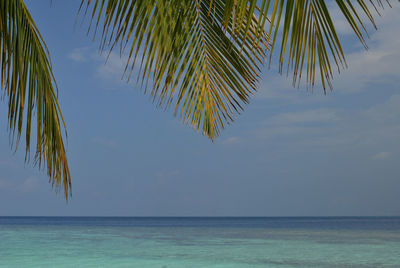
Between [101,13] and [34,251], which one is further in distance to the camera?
[34,251]

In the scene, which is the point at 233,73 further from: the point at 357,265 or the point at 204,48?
the point at 357,265

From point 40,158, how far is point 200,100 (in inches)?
30.7

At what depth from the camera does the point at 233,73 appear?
2141 mm

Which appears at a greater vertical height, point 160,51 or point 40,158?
point 160,51

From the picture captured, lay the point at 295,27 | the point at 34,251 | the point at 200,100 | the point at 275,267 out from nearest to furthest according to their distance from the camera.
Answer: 1. the point at 295,27
2. the point at 200,100
3. the point at 275,267
4. the point at 34,251

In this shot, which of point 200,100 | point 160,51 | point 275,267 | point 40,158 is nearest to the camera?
point 160,51

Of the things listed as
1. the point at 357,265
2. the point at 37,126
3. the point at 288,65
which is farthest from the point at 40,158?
the point at 357,265

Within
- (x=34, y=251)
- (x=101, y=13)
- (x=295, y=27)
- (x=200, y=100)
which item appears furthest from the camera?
(x=34, y=251)

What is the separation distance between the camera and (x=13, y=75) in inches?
75.9

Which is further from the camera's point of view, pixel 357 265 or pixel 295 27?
pixel 357 265

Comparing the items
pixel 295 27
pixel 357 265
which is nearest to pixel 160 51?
pixel 295 27

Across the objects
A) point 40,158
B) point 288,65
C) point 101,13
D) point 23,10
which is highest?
point 23,10

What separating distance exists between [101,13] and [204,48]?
0.66 meters

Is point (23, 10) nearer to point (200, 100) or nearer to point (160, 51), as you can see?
point (160, 51)
